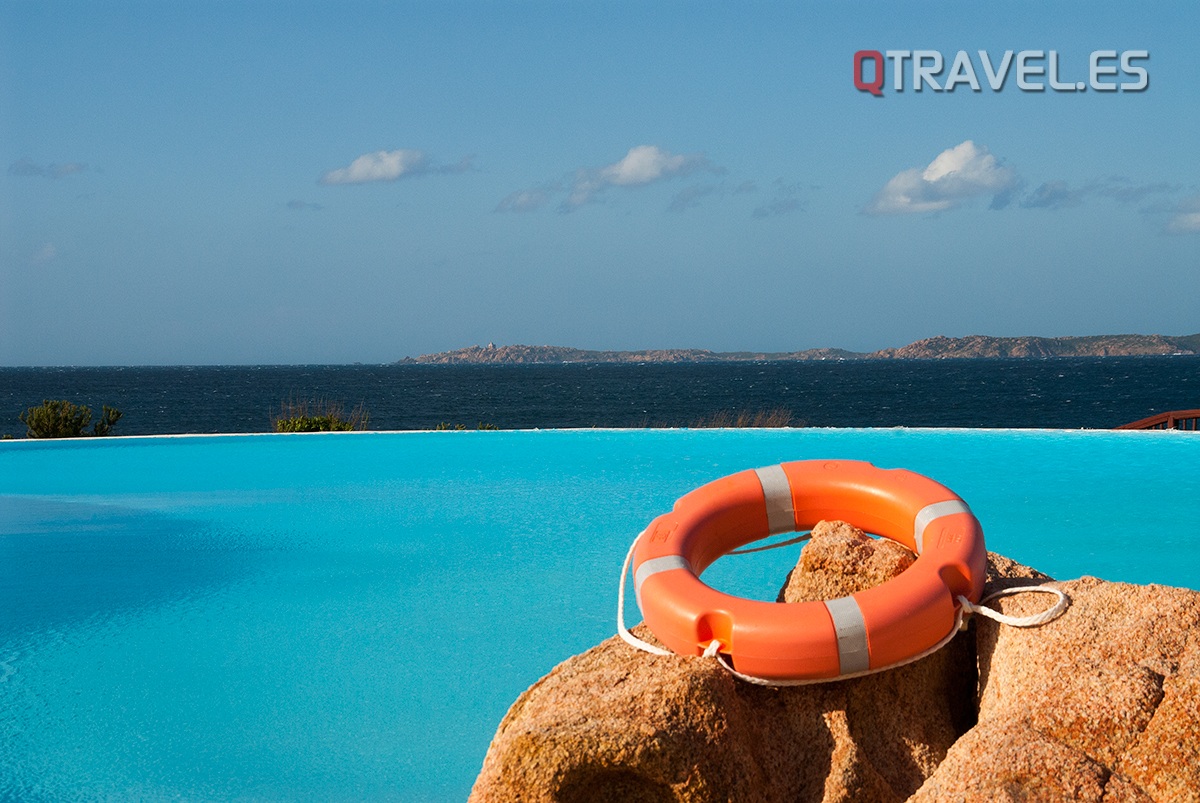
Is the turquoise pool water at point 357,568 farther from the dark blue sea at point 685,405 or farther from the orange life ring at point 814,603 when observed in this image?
the dark blue sea at point 685,405

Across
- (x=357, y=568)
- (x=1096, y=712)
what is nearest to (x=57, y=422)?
→ (x=357, y=568)

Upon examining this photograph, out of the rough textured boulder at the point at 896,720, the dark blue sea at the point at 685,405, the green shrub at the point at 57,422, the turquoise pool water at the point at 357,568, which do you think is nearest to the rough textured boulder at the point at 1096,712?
the rough textured boulder at the point at 896,720

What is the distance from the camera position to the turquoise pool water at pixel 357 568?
2.92 meters

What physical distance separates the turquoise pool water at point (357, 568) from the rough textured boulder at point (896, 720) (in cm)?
101

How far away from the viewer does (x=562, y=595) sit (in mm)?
4266

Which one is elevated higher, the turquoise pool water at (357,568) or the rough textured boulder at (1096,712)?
the rough textured boulder at (1096,712)

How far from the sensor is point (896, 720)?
207 cm

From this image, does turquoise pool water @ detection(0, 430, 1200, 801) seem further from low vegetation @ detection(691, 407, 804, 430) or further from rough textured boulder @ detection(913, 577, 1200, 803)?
rough textured boulder @ detection(913, 577, 1200, 803)

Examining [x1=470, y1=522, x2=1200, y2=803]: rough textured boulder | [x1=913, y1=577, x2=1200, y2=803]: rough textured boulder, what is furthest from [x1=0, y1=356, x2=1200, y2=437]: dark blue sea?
[x1=913, y1=577, x2=1200, y2=803]: rough textured boulder

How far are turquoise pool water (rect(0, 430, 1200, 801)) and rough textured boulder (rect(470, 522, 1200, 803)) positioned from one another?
1.01 m

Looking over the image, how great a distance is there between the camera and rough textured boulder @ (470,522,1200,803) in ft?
5.33

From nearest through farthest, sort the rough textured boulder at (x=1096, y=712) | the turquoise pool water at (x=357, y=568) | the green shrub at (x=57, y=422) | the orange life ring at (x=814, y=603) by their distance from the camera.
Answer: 1. the rough textured boulder at (x=1096, y=712)
2. the orange life ring at (x=814, y=603)
3. the turquoise pool water at (x=357, y=568)
4. the green shrub at (x=57, y=422)

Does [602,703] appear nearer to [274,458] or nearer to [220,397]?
[274,458]

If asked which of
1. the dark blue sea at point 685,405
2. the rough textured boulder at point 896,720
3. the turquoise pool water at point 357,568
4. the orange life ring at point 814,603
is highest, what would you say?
the orange life ring at point 814,603
